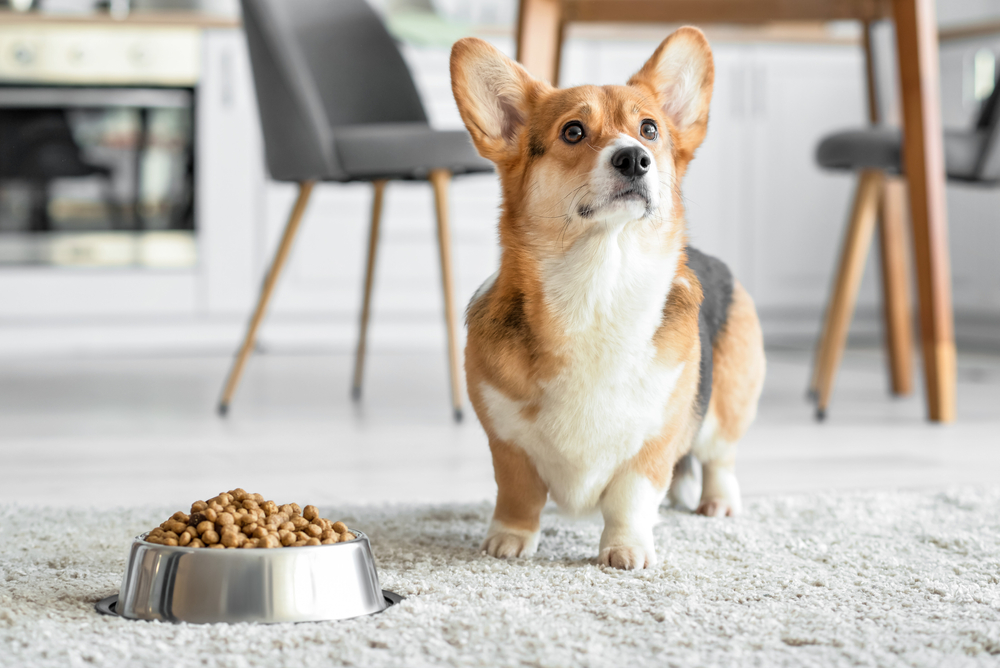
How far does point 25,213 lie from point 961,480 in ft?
10.6

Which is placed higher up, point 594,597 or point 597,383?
point 597,383

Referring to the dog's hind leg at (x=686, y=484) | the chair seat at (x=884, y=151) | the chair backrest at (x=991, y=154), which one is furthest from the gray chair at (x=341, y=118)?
the chair backrest at (x=991, y=154)

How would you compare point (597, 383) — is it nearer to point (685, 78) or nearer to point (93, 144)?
point (685, 78)

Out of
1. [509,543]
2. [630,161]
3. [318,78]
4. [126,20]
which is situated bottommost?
[509,543]

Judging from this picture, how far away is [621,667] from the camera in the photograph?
861mm

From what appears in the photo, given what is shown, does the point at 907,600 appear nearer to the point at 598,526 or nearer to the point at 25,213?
the point at 598,526

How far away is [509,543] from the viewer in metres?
1.25

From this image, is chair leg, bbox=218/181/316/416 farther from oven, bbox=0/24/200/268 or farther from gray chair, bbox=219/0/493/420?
oven, bbox=0/24/200/268

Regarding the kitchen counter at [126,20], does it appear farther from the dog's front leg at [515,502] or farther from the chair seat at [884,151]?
the dog's front leg at [515,502]

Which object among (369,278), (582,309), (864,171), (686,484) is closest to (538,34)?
(369,278)

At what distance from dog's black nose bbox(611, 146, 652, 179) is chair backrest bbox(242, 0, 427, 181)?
50.6 inches

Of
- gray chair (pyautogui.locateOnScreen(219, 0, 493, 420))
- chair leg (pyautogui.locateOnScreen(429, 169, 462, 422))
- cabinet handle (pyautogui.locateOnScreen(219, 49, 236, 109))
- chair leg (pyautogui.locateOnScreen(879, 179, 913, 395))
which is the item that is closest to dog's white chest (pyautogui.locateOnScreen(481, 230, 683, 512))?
gray chair (pyautogui.locateOnScreen(219, 0, 493, 420))

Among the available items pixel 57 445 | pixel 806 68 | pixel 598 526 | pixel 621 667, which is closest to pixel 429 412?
pixel 57 445

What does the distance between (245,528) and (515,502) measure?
357 millimetres
